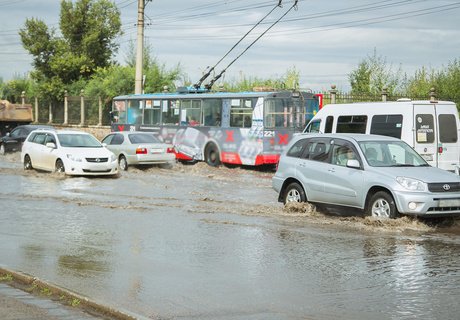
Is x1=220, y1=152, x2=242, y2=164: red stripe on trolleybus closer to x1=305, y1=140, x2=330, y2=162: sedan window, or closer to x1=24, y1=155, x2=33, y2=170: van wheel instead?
x1=24, y1=155, x2=33, y2=170: van wheel

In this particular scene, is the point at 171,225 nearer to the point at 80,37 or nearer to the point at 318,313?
the point at 318,313

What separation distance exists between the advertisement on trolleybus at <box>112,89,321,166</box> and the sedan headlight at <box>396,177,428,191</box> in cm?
1409

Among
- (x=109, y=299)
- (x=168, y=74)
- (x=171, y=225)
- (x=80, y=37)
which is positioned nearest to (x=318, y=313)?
(x=109, y=299)

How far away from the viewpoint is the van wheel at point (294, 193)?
52.3 feet

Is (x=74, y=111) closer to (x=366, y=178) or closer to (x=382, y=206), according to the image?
(x=366, y=178)

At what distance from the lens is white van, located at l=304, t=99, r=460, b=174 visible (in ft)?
63.6

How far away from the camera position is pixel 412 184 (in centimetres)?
1362

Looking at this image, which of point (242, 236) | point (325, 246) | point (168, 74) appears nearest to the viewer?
point (325, 246)

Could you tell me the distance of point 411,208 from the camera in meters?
13.5

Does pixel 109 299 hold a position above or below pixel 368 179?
below

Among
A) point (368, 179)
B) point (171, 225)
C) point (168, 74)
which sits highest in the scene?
point (168, 74)

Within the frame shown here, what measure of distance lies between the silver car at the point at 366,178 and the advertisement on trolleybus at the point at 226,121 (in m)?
11.1

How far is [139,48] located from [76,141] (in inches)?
567

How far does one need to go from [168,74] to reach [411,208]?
128 ft
